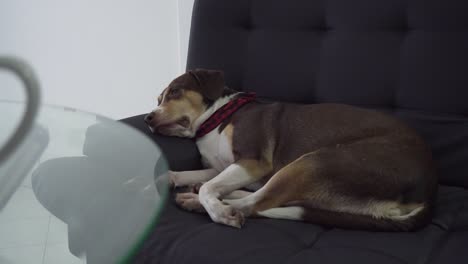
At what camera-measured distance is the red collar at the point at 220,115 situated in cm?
227

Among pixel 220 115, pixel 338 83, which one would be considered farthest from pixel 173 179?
pixel 338 83

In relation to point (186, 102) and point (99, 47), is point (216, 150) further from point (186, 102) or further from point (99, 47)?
point (99, 47)

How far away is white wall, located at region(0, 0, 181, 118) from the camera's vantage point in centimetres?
342

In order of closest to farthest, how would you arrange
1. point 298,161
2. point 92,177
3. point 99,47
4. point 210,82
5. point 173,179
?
1. point 92,177
2. point 298,161
3. point 173,179
4. point 210,82
5. point 99,47

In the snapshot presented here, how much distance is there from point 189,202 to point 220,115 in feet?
1.88

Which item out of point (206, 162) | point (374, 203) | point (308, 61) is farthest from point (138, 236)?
point (308, 61)

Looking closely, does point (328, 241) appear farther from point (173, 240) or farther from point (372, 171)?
point (173, 240)

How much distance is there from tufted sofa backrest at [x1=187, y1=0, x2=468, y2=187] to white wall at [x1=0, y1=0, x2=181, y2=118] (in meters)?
1.13

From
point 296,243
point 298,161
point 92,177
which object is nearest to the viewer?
point 92,177

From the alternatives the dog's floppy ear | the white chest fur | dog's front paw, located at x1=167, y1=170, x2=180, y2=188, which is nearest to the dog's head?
the dog's floppy ear

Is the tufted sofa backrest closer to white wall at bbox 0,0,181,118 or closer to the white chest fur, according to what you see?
the white chest fur

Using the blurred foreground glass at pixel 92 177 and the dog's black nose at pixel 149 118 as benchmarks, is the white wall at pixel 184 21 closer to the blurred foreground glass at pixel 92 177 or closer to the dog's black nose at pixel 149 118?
the dog's black nose at pixel 149 118

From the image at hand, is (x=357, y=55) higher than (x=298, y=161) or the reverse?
higher

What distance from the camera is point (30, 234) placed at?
1.04 m
